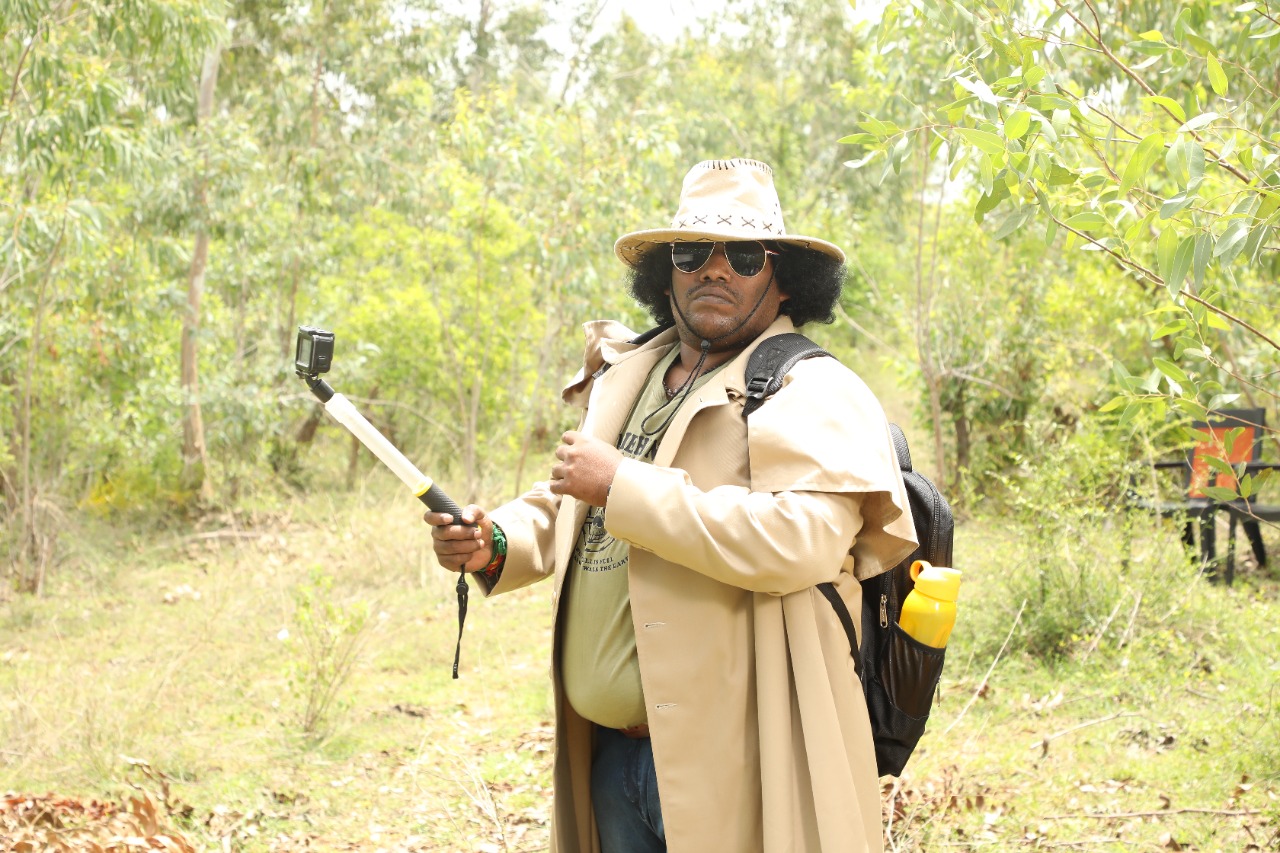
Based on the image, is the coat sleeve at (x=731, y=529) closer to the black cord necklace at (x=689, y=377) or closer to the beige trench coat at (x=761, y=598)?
the beige trench coat at (x=761, y=598)

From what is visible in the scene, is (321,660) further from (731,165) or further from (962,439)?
(962,439)

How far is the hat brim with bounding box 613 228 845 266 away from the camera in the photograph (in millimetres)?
2533

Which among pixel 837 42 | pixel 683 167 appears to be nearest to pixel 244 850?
pixel 683 167

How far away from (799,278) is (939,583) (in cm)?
72

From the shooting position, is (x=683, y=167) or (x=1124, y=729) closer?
(x=1124, y=729)

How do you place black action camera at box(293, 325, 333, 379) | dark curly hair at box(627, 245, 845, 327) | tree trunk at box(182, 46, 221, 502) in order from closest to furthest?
black action camera at box(293, 325, 333, 379) < dark curly hair at box(627, 245, 845, 327) < tree trunk at box(182, 46, 221, 502)

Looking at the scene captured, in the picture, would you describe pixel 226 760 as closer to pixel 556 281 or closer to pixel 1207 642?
pixel 1207 642

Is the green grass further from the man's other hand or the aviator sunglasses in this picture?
the aviator sunglasses

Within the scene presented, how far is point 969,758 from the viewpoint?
4816mm

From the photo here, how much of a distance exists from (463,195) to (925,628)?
28.6 ft

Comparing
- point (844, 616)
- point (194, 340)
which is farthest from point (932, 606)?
point (194, 340)

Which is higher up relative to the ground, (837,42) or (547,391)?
(837,42)

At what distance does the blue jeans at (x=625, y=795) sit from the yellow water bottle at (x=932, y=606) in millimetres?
588

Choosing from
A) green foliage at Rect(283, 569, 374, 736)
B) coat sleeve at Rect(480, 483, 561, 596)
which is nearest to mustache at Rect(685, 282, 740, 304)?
coat sleeve at Rect(480, 483, 561, 596)
